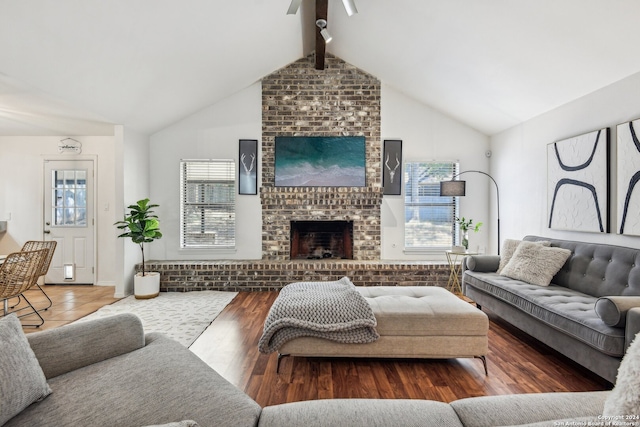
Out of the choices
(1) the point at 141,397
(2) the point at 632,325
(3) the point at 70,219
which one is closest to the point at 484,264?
(2) the point at 632,325

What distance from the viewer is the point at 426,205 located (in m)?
5.36

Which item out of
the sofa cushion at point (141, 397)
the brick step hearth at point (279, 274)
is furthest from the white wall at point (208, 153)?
the sofa cushion at point (141, 397)

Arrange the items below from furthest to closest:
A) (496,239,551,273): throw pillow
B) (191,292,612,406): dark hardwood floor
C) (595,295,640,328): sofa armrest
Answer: (496,239,551,273): throw pillow < (191,292,612,406): dark hardwood floor < (595,295,640,328): sofa armrest

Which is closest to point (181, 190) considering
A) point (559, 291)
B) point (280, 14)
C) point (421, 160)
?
point (280, 14)

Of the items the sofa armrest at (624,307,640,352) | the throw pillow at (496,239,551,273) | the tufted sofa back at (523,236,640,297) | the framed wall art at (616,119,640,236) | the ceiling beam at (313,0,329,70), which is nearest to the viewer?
the sofa armrest at (624,307,640,352)

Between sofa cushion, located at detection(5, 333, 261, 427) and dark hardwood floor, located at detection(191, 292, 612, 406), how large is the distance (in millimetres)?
783

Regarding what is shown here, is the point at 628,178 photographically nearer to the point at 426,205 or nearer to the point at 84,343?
the point at 426,205

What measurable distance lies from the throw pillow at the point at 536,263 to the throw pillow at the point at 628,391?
8.18 feet

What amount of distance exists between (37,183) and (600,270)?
24.3ft

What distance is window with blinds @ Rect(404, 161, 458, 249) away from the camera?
5.34 metres

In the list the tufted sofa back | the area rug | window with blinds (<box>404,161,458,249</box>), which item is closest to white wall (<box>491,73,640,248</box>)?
the tufted sofa back

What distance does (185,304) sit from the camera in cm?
414

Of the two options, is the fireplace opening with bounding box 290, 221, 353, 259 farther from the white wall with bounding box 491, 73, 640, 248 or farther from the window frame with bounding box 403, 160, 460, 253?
the white wall with bounding box 491, 73, 640, 248

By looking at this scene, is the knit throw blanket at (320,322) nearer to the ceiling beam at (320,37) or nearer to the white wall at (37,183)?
the ceiling beam at (320,37)
